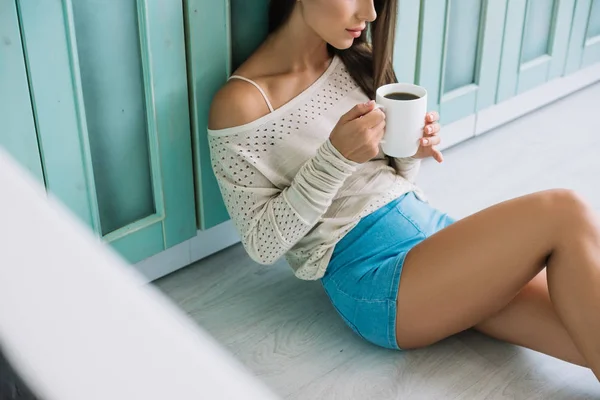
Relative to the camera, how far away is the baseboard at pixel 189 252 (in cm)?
141

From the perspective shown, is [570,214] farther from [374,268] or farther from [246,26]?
[246,26]

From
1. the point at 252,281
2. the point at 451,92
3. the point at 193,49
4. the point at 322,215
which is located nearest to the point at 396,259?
the point at 322,215

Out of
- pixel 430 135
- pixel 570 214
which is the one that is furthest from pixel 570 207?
pixel 430 135

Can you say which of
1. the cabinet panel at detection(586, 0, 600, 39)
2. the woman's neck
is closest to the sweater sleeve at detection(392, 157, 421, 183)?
the woman's neck

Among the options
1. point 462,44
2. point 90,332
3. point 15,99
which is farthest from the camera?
point 462,44

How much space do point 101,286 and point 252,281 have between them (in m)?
1.10

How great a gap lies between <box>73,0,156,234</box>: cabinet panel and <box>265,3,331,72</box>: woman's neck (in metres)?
0.24

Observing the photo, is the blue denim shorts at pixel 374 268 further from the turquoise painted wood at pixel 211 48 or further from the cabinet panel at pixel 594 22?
the cabinet panel at pixel 594 22

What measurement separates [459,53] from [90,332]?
5.32ft

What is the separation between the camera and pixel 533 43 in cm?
203

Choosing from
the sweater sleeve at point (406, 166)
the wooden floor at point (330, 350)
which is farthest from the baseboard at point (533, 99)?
the sweater sleeve at point (406, 166)

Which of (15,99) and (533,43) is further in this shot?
(533,43)

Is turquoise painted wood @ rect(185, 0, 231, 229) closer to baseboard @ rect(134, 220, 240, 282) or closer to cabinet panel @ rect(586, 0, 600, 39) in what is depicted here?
baseboard @ rect(134, 220, 240, 282)

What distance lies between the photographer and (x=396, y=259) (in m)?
1.18
